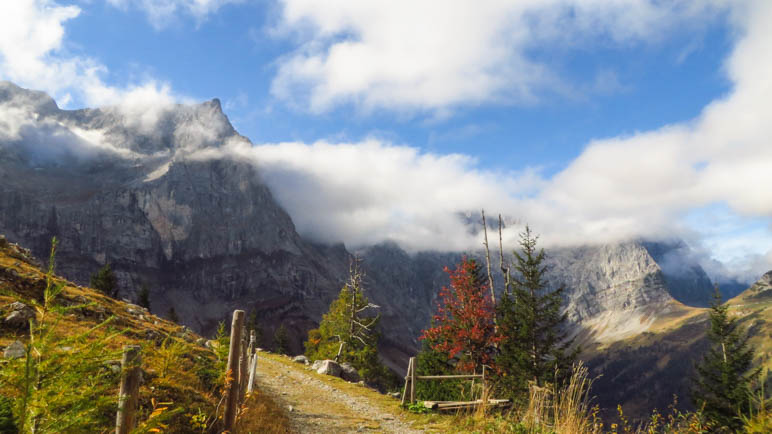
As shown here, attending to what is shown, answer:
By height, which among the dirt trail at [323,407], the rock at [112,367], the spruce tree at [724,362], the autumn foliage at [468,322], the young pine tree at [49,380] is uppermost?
the young pine tree at [49,380]

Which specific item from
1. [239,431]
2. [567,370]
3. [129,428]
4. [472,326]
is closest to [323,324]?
[472,326]

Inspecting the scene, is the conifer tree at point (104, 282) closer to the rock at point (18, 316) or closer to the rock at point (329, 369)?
the rock at point (329, 369)

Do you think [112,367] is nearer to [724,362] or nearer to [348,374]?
[348,374]

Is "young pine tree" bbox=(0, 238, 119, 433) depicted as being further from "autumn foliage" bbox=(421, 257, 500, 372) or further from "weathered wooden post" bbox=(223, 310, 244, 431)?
"autumn foliage" bbox=(421, 257, 500, 372)

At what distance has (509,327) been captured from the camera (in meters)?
24.4

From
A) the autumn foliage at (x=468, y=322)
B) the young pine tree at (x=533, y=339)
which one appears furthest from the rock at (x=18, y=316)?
the young pine tree at (x=533, y=339)

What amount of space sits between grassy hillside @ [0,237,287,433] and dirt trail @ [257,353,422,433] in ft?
5.14

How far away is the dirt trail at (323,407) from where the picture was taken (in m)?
14.4

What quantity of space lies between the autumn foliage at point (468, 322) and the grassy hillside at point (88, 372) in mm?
12690

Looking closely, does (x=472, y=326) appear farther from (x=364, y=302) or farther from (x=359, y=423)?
(x=364, y=302)

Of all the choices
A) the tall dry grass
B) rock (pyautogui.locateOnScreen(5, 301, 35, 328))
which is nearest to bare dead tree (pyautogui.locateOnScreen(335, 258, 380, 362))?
rock (pyautogui.locateOnScreen(5, 301, 35, 328))

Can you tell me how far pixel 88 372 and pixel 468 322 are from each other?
22336mm

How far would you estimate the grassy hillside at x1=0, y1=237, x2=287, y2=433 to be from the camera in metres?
3.16

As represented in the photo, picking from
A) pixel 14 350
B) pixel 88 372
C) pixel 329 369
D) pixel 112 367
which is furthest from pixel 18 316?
pixel 329 369
